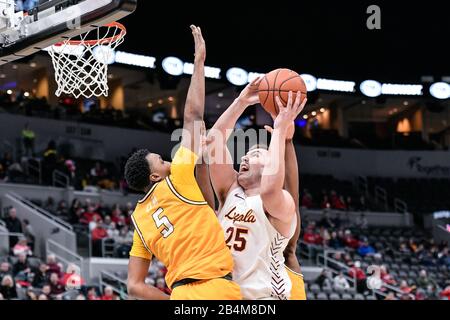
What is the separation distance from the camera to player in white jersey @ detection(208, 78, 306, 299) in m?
3.70

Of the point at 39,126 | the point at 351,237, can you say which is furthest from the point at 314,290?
the point at 39,126

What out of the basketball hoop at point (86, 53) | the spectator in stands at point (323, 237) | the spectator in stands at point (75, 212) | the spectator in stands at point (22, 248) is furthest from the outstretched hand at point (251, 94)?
the spectator in stands at point (323, 237)

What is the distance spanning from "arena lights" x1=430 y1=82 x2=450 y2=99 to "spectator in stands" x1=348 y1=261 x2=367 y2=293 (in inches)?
285

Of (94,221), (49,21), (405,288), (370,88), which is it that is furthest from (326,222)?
(49,21)

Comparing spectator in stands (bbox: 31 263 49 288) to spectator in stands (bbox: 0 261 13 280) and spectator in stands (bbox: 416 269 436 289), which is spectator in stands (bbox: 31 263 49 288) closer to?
spectator in stands (bbox: 0 261 13 280)

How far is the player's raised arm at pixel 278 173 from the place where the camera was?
3654 millimetres

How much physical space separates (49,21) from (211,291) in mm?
2304

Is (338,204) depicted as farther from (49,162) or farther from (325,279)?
(49,162)

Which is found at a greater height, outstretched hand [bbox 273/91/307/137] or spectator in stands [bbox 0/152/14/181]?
outstretched hand [bbox 273/91/307/137]

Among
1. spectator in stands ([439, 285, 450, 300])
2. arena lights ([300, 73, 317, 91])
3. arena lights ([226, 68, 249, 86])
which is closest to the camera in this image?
spectator in stands ([439, 285, 450, 300])

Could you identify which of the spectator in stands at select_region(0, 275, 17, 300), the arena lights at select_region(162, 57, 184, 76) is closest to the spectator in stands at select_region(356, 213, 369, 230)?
the arena lights at select_region(162, 57, 184, 76)

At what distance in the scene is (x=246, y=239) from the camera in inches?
155

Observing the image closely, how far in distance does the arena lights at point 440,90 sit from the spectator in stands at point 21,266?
1340 centimetres

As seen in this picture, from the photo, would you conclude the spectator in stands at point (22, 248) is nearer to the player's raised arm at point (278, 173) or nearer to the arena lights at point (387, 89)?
the player's raised arm at point (278, 173)
